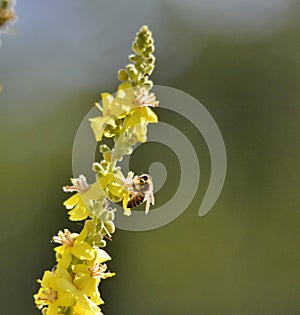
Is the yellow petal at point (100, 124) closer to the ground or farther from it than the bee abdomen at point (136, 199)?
farther from it

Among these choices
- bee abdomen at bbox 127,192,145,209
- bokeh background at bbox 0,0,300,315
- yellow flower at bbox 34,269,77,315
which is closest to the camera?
yellow flower at bbox 34,269,77,315

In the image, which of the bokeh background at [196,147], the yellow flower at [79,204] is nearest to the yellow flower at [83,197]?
the yellow flower at [79,204]

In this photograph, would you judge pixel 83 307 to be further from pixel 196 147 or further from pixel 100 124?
pixel 196 147

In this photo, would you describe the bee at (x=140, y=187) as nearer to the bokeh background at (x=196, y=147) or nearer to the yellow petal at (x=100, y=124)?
the yellow petal at (x=100, y=124)

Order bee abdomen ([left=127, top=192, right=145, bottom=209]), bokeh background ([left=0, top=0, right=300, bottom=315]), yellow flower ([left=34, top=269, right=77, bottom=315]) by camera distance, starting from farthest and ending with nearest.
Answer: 1. bokeh background ([left=0, top=0, right=300, bottom=315])
2. bee abdomen ([left=127, top=192, right=145, bottom=209])
3. yellow flower ([left=34, top=269, right=77, bottom=315])

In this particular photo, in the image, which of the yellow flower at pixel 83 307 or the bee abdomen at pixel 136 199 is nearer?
the yellow flower at pixel 83 307

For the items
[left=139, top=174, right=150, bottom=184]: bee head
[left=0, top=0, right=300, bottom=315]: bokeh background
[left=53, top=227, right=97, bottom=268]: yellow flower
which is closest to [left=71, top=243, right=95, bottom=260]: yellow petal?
[left=53, top=227, right=97, bottom=268]: yellow flower

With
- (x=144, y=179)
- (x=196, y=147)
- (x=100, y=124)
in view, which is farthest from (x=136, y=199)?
(x=196, y=147)

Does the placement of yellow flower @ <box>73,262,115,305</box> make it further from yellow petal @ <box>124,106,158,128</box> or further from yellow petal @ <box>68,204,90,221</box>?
yellow petal @ <box>124,106,158,128</box>

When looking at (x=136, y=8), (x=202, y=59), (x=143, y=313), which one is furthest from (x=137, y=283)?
(x=136, y=8)

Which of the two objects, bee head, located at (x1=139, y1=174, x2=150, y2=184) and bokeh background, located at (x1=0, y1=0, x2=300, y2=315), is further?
bokeh background, located at (x1=0, y1=0, x2=300, y2=315)
